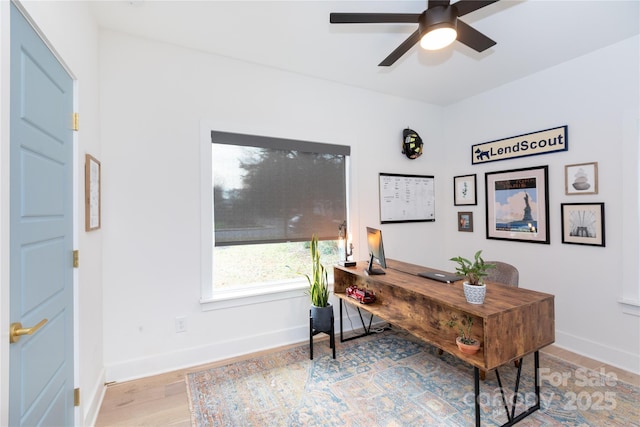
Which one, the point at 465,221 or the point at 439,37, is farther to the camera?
the point at 465,221

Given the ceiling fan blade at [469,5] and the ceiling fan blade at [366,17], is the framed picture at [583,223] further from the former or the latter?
the ceiling fan blade at [366,17]

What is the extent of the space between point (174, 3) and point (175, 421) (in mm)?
2867

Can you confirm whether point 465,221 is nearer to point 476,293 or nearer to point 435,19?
point 476,293

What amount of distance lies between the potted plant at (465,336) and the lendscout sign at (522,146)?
2177mm

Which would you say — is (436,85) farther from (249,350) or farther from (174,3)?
(249,350)

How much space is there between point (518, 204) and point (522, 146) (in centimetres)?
64

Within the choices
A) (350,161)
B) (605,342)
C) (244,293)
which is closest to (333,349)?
(244,293)

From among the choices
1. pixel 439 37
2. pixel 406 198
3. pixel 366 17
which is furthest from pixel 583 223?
pixel 366 17

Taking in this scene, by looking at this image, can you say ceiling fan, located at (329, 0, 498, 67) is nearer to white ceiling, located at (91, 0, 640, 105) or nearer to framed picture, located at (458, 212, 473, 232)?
white ceiling, located at (91, 0, 640, 105)

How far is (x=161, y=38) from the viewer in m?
2.43

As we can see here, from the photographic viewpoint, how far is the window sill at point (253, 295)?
2643 millimetres

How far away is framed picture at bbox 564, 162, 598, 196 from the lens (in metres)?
2.66

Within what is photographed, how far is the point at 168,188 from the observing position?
8.20ft

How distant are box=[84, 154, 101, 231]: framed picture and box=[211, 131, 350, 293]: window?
872mm
